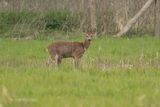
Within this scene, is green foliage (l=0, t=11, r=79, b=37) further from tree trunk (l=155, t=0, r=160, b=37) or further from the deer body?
the deer body

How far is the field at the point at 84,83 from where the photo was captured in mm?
8969

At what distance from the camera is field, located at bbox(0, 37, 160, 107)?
29.4 ft

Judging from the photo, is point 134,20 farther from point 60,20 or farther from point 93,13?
point 60,20

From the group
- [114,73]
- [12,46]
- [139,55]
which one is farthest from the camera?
[12,46]

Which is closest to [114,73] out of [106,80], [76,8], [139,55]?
[106,80]

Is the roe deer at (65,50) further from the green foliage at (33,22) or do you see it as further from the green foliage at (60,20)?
the green foliage at (60,20)

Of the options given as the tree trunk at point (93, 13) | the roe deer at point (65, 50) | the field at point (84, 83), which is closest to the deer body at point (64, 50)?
the roe deer at point (65, 50)

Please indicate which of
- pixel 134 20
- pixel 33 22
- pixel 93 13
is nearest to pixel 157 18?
pixel 134 20

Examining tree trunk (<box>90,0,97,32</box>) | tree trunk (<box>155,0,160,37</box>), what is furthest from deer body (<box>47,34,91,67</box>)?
tree trunk (<box>155,0,160,37</box>)

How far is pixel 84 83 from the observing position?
425 inches

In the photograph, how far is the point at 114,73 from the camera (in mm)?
12078

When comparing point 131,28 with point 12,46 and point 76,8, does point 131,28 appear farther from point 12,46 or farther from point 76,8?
point 12,46

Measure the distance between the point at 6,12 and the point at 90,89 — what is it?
14.9 m

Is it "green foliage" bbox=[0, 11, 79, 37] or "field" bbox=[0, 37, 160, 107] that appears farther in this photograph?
"green foliage" bbox=[0, 11, 79, 37]
